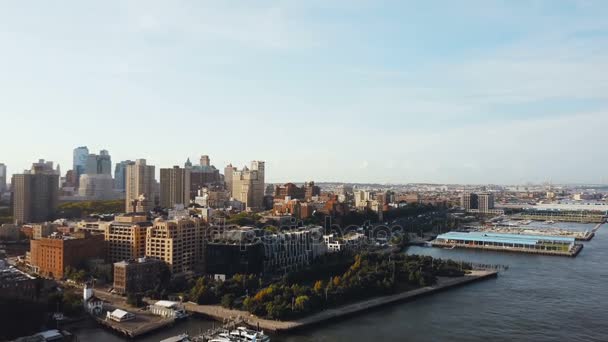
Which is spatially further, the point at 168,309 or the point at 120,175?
the point at 120,175

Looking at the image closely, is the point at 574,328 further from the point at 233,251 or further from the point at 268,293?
the point at 233,251

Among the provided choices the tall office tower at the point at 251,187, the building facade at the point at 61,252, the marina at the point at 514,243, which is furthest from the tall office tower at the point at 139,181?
the marina at the point at 514,243

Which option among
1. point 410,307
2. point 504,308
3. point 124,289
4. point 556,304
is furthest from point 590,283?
point 124,289

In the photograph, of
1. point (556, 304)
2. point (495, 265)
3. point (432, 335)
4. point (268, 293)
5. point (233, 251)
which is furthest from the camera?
point (495, 265)

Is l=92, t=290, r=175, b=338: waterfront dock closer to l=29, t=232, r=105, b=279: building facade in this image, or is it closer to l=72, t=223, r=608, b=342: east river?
l=72, t=223, r=608, b=342: east river

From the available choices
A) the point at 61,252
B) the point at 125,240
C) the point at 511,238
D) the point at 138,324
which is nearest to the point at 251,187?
the point at 511,238

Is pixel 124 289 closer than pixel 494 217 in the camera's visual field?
Yes

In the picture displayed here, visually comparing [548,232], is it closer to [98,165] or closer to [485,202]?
[485,202]

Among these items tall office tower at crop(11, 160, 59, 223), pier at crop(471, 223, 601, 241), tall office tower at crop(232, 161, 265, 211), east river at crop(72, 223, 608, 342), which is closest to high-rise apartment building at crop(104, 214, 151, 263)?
east river at crop(72, 223, 608, 342)
